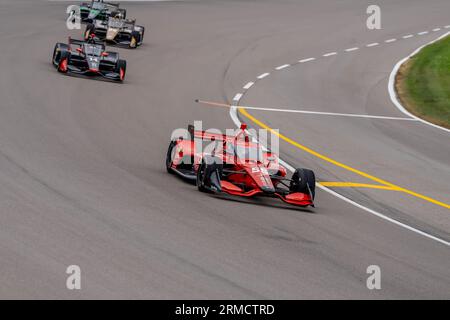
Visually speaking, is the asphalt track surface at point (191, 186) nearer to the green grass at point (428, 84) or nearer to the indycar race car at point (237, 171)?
the indycar race car at point (237, 171)

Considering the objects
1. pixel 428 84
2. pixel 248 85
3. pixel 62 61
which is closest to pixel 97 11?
pixel 248 85

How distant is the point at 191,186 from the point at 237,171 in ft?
2.61

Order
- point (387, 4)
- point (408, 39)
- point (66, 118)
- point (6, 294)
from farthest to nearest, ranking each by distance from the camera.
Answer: point (387, 4)
point (408, 39)
point (66, 118)
point (6, 294)

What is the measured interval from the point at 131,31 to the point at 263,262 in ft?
68.9

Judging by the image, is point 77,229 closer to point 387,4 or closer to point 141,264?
point 141,264

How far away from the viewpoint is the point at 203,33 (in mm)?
35844

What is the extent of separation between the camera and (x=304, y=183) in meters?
14.8

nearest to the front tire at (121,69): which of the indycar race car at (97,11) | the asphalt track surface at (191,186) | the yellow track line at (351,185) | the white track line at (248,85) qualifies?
the asphalt track surface at (191,186)

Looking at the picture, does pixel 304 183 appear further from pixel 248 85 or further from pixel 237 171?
pixel 248 85

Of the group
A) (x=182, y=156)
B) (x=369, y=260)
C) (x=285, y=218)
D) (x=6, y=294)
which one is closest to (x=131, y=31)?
(x=182, y=156)

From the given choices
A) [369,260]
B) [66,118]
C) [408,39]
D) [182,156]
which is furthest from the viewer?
[408,39]

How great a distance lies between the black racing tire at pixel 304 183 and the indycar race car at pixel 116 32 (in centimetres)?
1708

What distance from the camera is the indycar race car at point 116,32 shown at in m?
31.0

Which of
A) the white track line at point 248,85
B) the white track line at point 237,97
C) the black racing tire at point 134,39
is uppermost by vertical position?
the black racing tire at point 134,39
